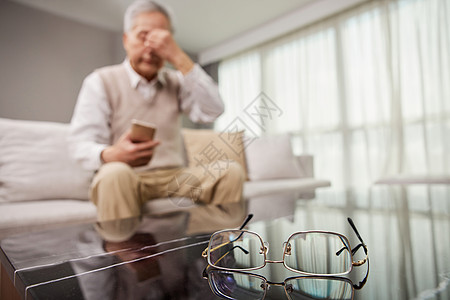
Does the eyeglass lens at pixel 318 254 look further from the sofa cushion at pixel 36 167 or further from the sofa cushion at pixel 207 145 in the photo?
the sofa cushion at pixel 207 145

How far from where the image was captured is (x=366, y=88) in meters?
2.88

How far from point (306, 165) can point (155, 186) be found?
169cm

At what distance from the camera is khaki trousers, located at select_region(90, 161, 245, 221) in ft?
3.04

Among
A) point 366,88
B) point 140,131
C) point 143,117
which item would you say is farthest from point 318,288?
point 366,88

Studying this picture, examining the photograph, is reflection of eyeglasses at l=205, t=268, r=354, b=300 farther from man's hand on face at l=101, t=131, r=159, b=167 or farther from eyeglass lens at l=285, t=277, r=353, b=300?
man's hand on face at l=101, t=131, r=159, b=167

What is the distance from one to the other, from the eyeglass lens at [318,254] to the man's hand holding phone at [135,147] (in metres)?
0.71

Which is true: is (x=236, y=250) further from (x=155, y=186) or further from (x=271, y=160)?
(x=271, y=160)

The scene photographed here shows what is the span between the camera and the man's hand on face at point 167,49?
1.27m

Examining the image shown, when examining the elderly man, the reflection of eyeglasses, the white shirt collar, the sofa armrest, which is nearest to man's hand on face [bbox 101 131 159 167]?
the elderly man

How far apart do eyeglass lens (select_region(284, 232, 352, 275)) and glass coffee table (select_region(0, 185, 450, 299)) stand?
0.04 ft

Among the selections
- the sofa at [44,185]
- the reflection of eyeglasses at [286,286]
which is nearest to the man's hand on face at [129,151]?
the sofa at [44,185]

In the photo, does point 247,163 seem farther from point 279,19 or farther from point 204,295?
point 204,295

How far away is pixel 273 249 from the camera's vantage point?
348 mm

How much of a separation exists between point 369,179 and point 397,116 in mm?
646
